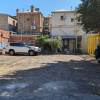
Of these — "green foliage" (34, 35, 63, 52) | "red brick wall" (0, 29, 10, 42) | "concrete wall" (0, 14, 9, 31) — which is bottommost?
"green foliage" (34, 35, 63, 52)

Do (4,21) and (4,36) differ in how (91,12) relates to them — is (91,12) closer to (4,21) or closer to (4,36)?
(4,36)

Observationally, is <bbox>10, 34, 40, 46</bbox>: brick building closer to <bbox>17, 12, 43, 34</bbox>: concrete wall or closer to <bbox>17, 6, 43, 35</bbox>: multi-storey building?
<bbox>17, 6, 43, 35</bbox>: multi-storey building

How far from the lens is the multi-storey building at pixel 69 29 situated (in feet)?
75.6

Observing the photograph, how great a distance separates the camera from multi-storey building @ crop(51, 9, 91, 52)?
23031 millimetres

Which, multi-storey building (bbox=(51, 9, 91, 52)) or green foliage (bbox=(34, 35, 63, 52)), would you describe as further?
multi-storey building (bbox=(51, 9, 91, 52))

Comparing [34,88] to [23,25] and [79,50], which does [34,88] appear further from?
[23,25]

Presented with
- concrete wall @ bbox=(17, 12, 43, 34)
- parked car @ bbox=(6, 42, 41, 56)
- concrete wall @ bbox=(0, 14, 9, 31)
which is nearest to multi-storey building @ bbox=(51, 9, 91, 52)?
concrete wall @ bbox=(17, 12, 43, 34)

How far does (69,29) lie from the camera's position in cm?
2361

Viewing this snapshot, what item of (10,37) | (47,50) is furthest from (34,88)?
(10,37)

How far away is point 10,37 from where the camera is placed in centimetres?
2275

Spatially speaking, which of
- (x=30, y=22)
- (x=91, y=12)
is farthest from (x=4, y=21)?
(x=91, y=12)

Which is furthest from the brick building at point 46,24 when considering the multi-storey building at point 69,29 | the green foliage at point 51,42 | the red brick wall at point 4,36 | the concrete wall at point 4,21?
the green foliage at point 51,42

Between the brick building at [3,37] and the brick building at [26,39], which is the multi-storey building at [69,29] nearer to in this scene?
the brick building at [26,39]

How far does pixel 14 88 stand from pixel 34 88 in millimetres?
738
